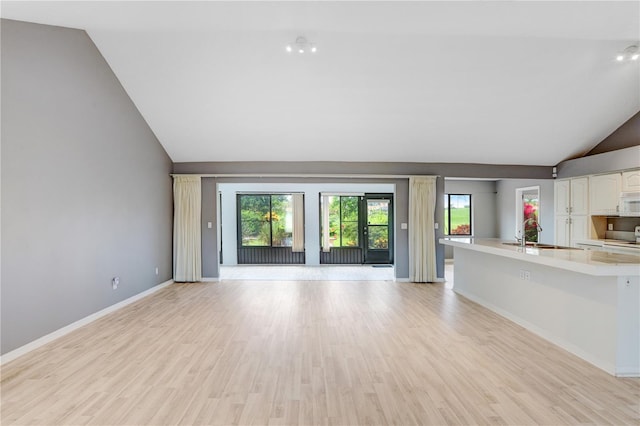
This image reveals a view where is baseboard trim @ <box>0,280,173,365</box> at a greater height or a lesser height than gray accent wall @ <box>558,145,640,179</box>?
lesser

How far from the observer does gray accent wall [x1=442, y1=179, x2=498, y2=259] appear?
875 centimetres

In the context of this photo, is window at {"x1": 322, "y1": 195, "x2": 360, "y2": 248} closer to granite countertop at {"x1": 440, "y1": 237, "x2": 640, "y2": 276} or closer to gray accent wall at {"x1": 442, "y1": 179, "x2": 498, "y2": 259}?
gray accent wall at {"x1": 442, "y1": 179, "x2": 498, "y2": 259}

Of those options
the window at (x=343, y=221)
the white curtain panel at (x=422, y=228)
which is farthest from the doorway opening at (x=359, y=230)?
the white curtain panel at (x=422, y=228)

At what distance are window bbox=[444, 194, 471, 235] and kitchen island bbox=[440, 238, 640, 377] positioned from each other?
15.7ft

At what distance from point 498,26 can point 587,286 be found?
264 centimetres

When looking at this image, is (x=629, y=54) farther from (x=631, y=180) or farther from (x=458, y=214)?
(x=458, y=214)

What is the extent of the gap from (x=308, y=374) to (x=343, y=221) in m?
6.11

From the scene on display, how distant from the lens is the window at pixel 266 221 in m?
8.47

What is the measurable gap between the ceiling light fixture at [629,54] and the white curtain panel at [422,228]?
9.80 ft

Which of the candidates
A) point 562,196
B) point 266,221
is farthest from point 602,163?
point 266,221

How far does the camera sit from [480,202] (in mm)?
8781

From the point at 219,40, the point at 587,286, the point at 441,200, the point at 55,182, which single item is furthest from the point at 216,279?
the point at 587,286

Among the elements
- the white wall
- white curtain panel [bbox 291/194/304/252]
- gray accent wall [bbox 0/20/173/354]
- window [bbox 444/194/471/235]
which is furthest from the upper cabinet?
gray accent wall [bbox 0/20/173/354]

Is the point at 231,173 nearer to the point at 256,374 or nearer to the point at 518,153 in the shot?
the point at 256,374
